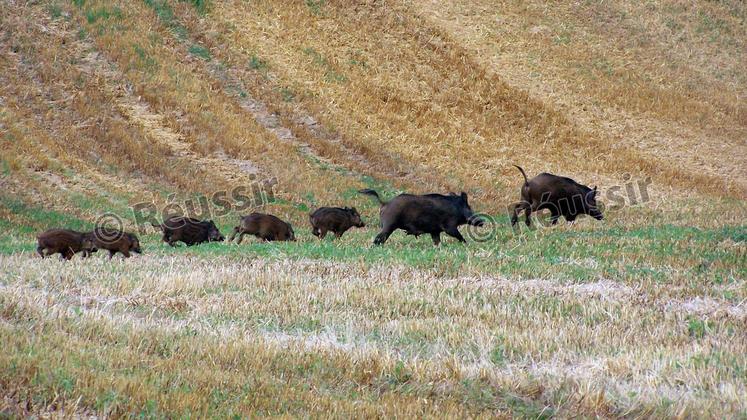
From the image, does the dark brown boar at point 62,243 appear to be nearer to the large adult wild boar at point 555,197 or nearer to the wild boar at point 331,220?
the wild boar at point 331,220

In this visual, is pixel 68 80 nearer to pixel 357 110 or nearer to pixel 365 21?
pixel 357 110

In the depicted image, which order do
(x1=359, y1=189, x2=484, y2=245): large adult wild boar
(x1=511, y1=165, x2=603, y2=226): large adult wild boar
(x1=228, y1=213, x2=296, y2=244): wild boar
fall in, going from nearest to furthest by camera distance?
(x1=359, y1=189, x2=484, y2=245): large adult wild boar, (x1=228, y1=213, x2=296, y2=244): wild boar, (x1=511, y1=165, x2=603, y2=226): large adult wild boar

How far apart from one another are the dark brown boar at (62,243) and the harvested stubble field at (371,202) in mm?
485

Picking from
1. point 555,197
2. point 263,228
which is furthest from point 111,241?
point 555,197

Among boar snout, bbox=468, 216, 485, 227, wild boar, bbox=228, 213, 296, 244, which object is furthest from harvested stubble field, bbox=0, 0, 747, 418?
wild boar, bbox=228, 213, 296, 244

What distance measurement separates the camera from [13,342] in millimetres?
5926

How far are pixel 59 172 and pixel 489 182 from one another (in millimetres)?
15808

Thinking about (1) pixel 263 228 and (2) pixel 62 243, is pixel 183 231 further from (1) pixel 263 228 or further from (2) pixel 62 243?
(2) pixel 62 243

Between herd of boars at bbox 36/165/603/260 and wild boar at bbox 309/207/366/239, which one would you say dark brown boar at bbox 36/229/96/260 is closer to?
herd of boars at bbox 36/165/603/260


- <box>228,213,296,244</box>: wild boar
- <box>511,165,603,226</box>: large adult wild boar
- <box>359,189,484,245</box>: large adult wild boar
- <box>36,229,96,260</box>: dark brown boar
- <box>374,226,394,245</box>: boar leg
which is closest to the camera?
<box>36,229,96,260</box>: dark brown boar

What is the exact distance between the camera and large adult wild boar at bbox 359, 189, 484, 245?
1472 cm

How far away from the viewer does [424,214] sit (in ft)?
48.4

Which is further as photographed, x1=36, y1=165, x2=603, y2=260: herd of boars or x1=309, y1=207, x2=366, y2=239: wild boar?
x1=309, y1=207, x2=366, y2=239: wild boar

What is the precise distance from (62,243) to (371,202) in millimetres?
14067
